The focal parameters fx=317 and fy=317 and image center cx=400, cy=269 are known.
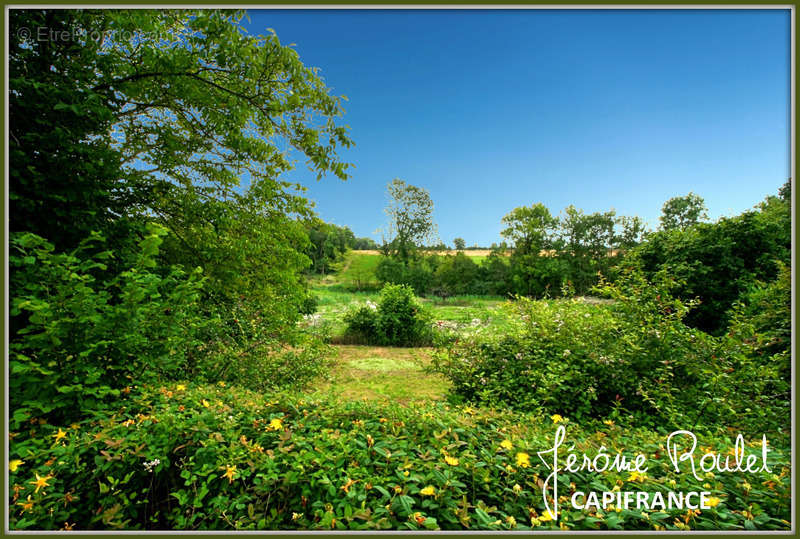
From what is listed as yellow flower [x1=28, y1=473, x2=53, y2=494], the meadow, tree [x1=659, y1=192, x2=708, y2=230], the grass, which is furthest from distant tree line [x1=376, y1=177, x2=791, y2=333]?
yellow flower [x1=28, y1=473, x2=53, y2=494]

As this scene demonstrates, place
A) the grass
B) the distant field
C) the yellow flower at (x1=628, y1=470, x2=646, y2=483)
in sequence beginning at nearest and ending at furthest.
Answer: the yellow flower at (x1=628, y1=470, x2=646, y2=483) → the grass → the distant field

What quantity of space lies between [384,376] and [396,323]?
4.04 metres

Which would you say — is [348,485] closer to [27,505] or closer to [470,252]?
[27,505]

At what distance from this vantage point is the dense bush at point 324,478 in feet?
4.40

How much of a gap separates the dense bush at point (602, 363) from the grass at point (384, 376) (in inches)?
48.4

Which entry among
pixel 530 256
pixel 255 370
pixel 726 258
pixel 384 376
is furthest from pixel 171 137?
pixel 530 256

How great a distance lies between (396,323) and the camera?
11836 mm

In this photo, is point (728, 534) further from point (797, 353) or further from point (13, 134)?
point (13, 134)

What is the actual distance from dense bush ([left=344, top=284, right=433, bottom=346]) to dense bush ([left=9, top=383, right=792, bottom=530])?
9.85 meters

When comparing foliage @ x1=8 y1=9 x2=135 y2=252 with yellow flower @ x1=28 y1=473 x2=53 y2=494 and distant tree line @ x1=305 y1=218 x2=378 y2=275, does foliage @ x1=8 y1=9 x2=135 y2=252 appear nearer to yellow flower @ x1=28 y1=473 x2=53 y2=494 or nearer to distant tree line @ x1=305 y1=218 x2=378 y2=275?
yellow flower @ x1=28 y1=473 x2=53 y2=494

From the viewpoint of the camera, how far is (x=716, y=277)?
819 cm

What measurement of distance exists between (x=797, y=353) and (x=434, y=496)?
85.5 inches

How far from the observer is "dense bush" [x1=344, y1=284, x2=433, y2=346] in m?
11.8

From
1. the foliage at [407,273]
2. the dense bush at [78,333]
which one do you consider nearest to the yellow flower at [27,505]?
the dense bush at [78,333]
